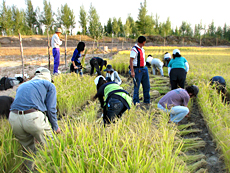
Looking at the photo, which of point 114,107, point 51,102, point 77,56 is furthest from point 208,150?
point 77,56

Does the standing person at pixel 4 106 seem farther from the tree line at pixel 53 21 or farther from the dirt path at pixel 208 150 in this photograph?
the tree line at pixel 53 21

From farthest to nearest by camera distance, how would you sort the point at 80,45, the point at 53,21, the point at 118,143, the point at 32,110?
the point at 53,21 → the point at 80,45 → the point at 32,110 → the point at 118,143

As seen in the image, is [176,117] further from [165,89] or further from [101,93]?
[165,89]

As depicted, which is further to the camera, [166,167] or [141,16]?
[141,16]

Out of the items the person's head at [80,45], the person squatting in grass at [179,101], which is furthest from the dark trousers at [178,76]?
the person's head at [80,45]

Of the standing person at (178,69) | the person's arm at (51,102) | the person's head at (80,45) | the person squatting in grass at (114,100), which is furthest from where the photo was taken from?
the person's head at (80,45)

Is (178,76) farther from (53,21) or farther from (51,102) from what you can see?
(53,21)

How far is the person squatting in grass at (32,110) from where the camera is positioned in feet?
6.63

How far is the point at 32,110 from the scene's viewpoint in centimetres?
205

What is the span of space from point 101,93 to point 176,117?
5.13 feet

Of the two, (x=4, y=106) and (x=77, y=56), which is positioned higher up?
(x=77, y=56)

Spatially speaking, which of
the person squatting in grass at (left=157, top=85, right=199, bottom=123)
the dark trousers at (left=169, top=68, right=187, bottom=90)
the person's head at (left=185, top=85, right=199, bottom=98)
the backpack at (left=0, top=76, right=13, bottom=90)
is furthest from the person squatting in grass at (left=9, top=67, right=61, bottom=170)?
the backpack at (left=0, top=76, right=13, bottom=90)

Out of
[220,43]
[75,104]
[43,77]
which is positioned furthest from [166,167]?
[220,43]

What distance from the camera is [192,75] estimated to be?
6.05 metres
